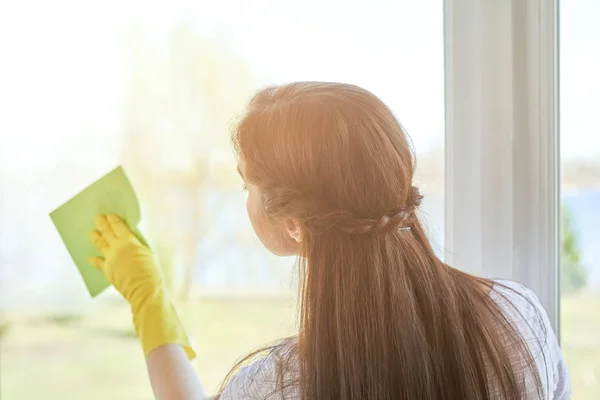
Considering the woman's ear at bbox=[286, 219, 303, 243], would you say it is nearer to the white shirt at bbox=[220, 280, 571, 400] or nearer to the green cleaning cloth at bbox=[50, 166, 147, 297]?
the white shirt at bbox=[220, 280, 571, 400]

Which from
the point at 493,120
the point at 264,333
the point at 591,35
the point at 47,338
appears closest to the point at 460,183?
the point at 493,120

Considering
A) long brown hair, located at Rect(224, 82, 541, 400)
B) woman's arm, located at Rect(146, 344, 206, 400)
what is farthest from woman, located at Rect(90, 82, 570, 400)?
woman's arm, located at Rect(146, 344, 206, 400)

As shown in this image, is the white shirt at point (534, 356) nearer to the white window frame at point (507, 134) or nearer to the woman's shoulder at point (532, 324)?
the woman's shoulder at point (532, 324)

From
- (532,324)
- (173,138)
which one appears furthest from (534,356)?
(173,138)

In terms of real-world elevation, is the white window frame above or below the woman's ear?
above

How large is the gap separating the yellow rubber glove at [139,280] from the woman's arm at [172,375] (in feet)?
0.05

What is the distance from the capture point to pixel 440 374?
89cm

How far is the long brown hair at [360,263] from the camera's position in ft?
2.81

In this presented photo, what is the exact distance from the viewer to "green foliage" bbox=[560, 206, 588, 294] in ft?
3.79

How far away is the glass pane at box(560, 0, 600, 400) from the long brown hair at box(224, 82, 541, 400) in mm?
305

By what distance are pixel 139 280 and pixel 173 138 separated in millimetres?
235

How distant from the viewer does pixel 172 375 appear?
3.42 feet

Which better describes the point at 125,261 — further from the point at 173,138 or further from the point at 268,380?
the point at 268,380

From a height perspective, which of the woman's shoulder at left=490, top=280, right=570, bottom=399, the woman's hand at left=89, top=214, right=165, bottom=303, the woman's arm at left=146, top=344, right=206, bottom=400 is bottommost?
the woman's arm at left=146, top=344, right=206, bottom=400
